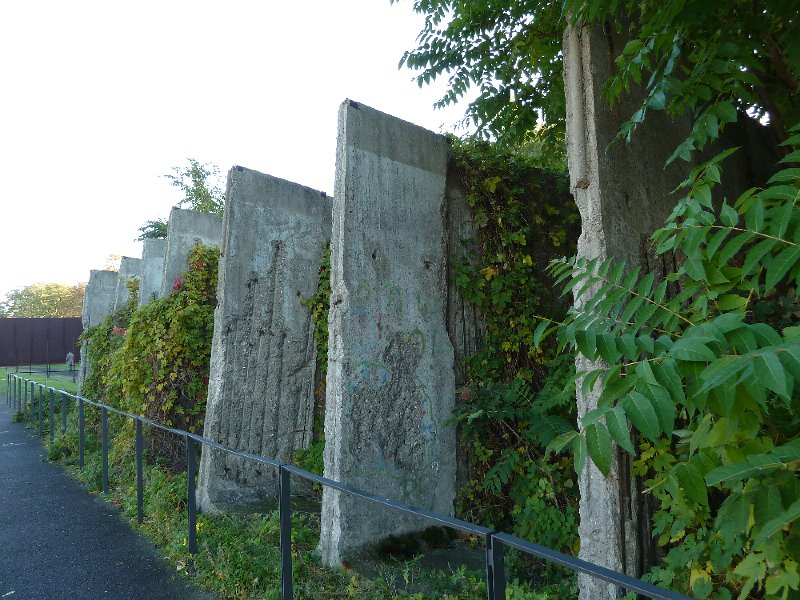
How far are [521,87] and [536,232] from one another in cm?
199

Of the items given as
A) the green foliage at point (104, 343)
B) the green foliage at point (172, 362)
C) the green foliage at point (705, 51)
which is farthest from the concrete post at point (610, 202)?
the green foliage at point (104, 343)

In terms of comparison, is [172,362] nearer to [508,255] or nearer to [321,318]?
[321,318]

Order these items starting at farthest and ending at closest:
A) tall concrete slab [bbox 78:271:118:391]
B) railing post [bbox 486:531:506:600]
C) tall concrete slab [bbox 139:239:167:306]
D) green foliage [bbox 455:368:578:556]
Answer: tall concrete slab [bbox 78:271:118:391], tall concrete slab [bbox 139:239:167:306], green foliage [bbox 455:368:578:556], railing post [bbox 486:531:506:600]

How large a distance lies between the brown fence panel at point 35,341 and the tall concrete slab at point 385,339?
1130 inches

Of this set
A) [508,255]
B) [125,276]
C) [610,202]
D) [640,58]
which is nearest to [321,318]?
[508,255]

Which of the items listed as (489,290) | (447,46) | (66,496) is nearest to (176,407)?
(66,496)

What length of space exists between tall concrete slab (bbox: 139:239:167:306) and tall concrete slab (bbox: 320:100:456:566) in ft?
21.3

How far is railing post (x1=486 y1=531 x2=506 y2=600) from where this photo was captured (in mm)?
1959

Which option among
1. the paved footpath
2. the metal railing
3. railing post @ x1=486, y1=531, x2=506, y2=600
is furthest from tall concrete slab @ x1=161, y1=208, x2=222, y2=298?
railing post @ x1=486, y1=531, x2=506, y2=600

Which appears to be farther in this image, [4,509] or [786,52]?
[4,509]

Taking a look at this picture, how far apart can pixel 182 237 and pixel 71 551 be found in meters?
4.62

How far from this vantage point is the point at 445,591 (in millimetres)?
3848

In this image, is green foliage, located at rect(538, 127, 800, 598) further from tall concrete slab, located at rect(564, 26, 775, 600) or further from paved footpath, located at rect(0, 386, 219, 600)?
paved footpath, located at rect(0, 386, 219, 600)

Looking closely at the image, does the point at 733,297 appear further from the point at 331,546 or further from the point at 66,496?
the point at 66,496
